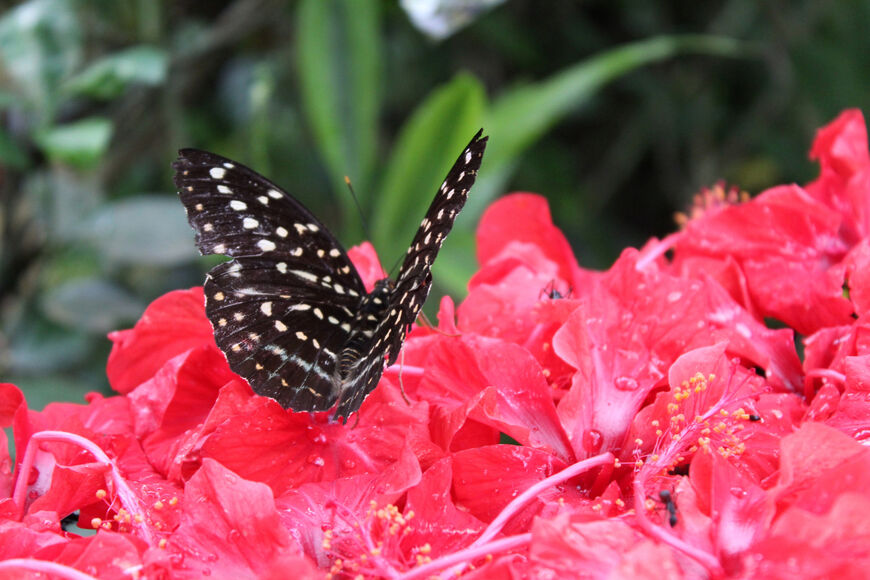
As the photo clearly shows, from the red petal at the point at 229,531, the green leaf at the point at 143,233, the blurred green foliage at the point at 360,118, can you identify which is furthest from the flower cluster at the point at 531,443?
the green leaf at the point at 143,233

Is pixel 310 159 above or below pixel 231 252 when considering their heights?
above

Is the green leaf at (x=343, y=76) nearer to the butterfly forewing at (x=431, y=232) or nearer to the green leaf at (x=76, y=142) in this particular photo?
the green leaf at (x=76, y=142)

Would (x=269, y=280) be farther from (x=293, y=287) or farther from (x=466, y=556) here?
(x=466, y=556)

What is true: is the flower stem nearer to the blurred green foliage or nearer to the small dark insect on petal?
the small dark insect on petal

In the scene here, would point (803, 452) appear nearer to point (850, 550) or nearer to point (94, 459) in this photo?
point (850, 550)

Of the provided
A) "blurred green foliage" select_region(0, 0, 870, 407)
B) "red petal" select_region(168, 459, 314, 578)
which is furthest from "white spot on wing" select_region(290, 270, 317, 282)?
"blurred green foliage" select_region(0, 0, 870, 407)

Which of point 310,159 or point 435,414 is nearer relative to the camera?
point 435,414

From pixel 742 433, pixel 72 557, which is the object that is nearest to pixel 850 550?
pixel 742 433
